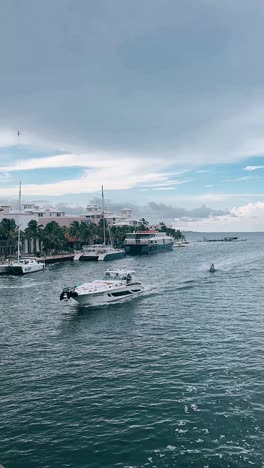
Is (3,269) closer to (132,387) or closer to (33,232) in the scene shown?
(33,232)

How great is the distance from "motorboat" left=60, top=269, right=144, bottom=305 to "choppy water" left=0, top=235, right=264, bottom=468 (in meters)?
2.54

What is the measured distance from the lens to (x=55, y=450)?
2303 centimetres

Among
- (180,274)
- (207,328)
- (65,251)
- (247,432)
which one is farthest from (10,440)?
(65,251)

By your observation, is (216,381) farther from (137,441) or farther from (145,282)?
(145,282)

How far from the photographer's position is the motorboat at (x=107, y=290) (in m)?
61.2

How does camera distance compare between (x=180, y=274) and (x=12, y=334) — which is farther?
(x=180, y=274)

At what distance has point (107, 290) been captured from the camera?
6581 centimetres

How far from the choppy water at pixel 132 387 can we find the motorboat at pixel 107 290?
254cm

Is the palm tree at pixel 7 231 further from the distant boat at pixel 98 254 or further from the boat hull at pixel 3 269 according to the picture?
the boat hull at pixel 3 269

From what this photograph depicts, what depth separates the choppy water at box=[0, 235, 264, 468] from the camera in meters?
22.8

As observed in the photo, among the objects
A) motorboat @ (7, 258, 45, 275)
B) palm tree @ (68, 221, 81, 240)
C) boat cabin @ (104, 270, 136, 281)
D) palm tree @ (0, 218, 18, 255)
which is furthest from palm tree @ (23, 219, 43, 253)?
boat cabin @ (104, 270, 136, 281)

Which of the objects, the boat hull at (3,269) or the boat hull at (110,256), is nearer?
the boat hull at (3,269)

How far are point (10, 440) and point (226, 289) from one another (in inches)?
2402

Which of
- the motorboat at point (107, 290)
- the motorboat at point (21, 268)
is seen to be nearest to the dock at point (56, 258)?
the motorboat at point (21, 268)
